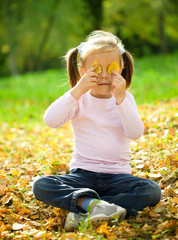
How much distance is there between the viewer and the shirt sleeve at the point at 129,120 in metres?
2.52

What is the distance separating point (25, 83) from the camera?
1297 centimetres

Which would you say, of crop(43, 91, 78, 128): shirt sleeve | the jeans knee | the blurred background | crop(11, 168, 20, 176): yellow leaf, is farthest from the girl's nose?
the blurred background

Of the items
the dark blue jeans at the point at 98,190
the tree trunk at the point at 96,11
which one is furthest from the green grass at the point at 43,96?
the tree trunk at the point at 96,11

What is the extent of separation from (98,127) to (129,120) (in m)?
0.27

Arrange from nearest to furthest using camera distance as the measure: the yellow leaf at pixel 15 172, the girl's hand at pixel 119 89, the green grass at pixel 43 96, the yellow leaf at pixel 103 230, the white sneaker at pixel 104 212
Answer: the yellow leaf at pixel 103 230 < the white sneaker at pixel 104 212 < the girl's hand at pixel 119 89 < the yellow leaf at pixel 15 172 < the green grass at pixel 43 96

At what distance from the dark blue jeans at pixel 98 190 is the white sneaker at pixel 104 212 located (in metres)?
0.12

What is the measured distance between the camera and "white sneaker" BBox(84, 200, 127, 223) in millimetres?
2156

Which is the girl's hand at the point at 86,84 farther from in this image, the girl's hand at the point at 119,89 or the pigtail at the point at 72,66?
the pigtail at the point at 72,66

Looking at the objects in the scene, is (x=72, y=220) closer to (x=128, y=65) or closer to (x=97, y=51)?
(x=97, y=51)

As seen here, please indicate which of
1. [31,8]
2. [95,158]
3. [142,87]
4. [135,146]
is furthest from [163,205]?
[31,8]

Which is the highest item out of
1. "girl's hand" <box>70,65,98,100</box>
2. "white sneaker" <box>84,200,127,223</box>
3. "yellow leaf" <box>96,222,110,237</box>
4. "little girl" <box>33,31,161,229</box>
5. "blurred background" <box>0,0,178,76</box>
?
"blurred background" <box>0,0,178,76</box>

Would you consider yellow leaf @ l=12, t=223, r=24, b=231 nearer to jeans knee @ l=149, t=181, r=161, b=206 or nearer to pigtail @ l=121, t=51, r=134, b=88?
jeans knee @ l=149, t=181, r=161, b=206

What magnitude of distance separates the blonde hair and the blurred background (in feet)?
49.8

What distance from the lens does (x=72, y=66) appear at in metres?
2.92
